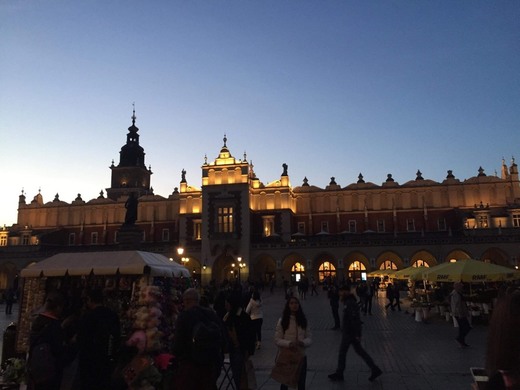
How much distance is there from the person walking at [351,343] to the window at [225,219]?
37.8 meters

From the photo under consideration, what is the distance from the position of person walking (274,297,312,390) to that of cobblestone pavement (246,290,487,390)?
157 cm

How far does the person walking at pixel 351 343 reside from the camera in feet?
27.5

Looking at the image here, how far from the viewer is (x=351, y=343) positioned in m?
8.85

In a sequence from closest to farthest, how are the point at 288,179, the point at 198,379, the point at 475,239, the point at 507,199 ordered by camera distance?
the point at 198,379 < the point at 475,239 < the point at 507,199 < the point at 288,179

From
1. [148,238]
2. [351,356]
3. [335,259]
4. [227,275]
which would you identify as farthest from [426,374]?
[148,238]

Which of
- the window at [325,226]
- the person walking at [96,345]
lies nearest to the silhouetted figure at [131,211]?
the person walking at [96,345]

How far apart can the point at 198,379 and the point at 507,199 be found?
4969 cm

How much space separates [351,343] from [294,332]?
2.54 metres

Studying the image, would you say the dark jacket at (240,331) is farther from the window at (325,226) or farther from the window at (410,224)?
the window at (410,224)

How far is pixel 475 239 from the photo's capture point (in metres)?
39.8

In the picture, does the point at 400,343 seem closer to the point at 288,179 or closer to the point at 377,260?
the point at 377,260

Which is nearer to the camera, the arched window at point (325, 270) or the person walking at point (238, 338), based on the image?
the person walking at point (238, 338)

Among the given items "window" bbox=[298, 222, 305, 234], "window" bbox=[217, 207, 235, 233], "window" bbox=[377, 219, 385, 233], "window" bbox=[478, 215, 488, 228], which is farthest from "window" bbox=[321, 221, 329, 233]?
"window" bbox=[478, 215, 488, 228]

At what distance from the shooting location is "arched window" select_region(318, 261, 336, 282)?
45.5 meters
